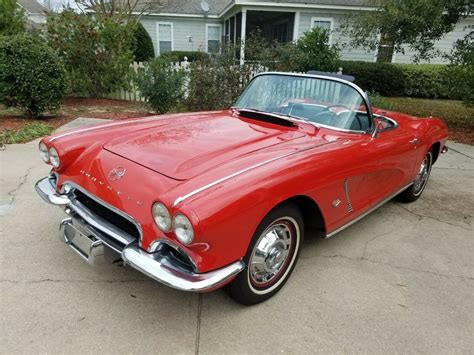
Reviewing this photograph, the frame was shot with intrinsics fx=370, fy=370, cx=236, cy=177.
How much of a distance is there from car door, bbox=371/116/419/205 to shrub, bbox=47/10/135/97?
8.69 metres

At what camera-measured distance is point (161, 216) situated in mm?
2047

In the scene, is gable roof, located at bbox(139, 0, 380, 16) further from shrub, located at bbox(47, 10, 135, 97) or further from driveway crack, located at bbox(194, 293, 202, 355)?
driveway crack, located at bbox(194, 293, 202, 355)

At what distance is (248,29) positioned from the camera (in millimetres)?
19766

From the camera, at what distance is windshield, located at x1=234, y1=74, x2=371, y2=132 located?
10.8ft

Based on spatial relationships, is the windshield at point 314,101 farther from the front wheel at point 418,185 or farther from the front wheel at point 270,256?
the front wheel at point 418,185

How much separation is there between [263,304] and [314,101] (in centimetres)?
187

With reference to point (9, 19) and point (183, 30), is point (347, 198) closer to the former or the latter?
point (9, 19)

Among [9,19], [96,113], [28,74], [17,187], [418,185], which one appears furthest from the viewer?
[9,19]

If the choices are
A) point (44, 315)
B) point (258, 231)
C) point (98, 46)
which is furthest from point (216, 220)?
point (98, 46)

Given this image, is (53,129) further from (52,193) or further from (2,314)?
(2,314)

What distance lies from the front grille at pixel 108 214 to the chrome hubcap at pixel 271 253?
787 millimetres

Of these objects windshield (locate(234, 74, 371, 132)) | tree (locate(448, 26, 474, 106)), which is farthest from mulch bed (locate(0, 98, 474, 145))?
windshield (locate(234, 74, 371, 132))

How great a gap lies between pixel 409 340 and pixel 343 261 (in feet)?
3.00

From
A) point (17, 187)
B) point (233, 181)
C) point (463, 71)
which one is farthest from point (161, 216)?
point (463, 71)
